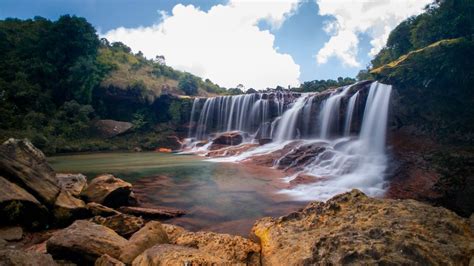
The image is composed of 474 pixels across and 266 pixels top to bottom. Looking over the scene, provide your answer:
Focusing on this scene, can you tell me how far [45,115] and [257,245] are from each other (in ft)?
104

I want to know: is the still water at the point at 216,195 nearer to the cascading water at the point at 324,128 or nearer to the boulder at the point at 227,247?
the cascading water at the point at 324,128

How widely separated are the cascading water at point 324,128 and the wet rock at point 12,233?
22.8 ft

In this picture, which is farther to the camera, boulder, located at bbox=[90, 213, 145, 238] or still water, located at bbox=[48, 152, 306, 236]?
still water, located at bbox=[48, 152, 306, 236]

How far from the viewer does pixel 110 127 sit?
30531mm

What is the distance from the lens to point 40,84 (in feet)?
100.0

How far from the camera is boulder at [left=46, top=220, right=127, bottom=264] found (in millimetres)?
3871

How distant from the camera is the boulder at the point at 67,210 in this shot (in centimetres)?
567

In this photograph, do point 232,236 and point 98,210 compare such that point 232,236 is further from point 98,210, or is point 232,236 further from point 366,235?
point 98,210

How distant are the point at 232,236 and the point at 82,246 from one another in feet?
6.94

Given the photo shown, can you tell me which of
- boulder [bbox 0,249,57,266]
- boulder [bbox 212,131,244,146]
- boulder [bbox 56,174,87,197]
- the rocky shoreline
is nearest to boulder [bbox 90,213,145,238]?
the rocky shoreline

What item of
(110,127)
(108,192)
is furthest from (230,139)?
(108,192)

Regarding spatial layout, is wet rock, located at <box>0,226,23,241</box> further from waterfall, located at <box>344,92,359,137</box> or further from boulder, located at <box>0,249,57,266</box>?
waterfall, located at <box>344,92,359,137</box>

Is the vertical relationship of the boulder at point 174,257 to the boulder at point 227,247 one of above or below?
above

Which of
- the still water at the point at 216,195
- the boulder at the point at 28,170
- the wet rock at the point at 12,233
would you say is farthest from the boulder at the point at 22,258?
the still water at the point at 216,195
